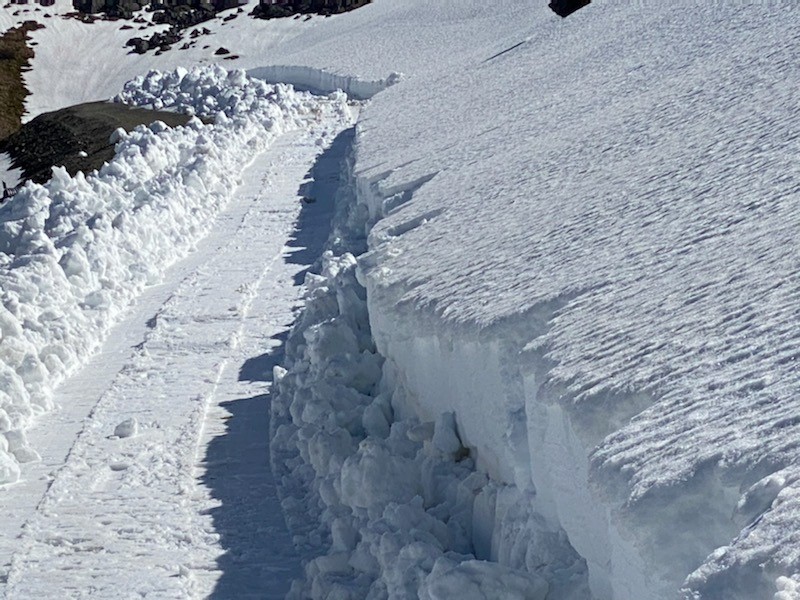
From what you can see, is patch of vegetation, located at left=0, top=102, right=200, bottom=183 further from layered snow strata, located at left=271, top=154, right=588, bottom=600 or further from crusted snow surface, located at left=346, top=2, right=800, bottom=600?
layered snow strata, located at left=271, top=154, right=588, bottom=600

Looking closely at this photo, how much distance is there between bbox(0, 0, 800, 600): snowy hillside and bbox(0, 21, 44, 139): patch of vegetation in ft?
103

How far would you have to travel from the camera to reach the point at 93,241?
14406mm

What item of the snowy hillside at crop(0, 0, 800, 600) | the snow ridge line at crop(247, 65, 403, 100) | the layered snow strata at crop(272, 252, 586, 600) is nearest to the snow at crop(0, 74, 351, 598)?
the snowy hillside at crop(0, 0, 800, 600)

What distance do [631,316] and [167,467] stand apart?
443 centimetres

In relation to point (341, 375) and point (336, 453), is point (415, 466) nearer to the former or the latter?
point (336, 453)

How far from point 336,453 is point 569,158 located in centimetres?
340

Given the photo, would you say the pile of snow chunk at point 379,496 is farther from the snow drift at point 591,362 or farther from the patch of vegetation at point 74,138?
the patch of vegetation at point 74,138

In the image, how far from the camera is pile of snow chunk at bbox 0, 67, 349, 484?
10.6m

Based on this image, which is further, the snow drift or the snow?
the snow

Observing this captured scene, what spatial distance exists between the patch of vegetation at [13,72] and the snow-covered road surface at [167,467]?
31.6 meters

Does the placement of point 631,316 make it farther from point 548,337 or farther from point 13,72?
point 13,72

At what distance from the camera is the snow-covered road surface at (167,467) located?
7.49m

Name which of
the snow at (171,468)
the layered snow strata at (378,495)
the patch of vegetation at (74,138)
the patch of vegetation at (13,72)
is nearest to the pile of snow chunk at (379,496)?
the layered snow strata at (378,495)

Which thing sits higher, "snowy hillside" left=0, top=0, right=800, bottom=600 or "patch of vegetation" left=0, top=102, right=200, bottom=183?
"patch of vegetation" left=0, top=102, right=200, bottom=183
